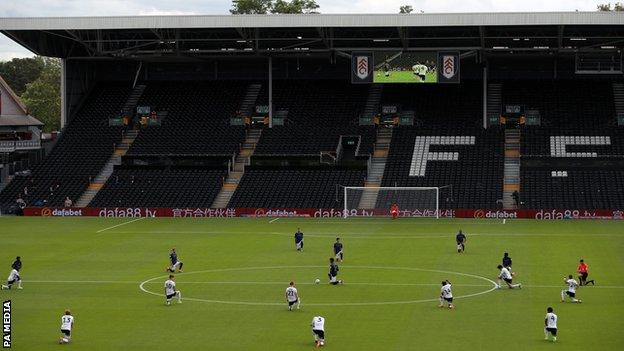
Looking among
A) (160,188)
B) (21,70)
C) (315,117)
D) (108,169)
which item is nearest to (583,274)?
(160,188)

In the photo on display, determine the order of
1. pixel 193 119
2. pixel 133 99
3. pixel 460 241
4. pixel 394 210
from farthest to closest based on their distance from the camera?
pixel 133 99 → pixel 193 119 → pixel 394 210 → pixel 460 241

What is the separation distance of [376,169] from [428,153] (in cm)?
486

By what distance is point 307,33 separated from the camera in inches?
3907

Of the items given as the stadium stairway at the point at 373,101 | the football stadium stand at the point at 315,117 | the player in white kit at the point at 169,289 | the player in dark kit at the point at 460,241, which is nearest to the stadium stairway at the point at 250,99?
the football stadium stand at the point at 315,117

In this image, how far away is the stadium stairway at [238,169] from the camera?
9306cm

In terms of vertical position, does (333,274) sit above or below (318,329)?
above

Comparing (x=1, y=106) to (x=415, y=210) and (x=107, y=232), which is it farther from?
(x=415, y=210)

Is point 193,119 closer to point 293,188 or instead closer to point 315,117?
point 315,117

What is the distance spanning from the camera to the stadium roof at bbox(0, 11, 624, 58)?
3575 inches

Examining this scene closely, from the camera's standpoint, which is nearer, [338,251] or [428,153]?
[338,251]

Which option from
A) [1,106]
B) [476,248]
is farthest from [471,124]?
[1,106]

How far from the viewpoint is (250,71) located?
11300cm

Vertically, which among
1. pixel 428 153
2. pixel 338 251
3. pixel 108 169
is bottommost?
pixel 338 251

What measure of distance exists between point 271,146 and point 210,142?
19.0 ft
